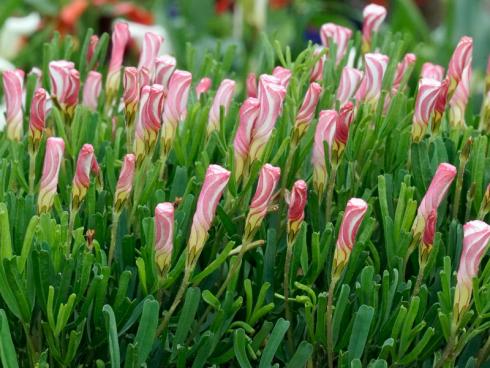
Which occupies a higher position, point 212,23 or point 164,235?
point 164,235

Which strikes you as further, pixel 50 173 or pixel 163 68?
pixel 163 68

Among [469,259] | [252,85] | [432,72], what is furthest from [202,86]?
[469,259]

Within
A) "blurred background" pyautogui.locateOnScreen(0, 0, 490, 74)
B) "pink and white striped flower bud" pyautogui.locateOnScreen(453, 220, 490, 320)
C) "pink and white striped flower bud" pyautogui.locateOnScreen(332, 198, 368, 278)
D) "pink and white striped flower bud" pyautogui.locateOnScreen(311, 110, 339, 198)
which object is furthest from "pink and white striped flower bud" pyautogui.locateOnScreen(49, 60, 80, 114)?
"blurred background" pyautogui.locateOnScreen(0, 0, 490, 74)

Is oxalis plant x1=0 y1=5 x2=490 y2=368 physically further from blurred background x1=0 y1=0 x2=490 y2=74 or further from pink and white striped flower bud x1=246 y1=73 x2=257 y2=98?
blurred background x1=0 y1=0 x2=490 y2=74

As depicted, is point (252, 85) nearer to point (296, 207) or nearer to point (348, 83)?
point (348, 83)

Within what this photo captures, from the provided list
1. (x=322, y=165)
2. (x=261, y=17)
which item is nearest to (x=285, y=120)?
(x=322, y=165)

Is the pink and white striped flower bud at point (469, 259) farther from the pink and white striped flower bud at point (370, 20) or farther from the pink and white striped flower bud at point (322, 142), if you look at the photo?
the pink and white striped flower bud at point (370, 20)

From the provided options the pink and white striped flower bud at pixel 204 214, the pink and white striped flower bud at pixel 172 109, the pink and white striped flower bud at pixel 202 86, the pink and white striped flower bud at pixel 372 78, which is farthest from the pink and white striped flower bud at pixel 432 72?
the pink and white striped flower bud at pixel 204 214
